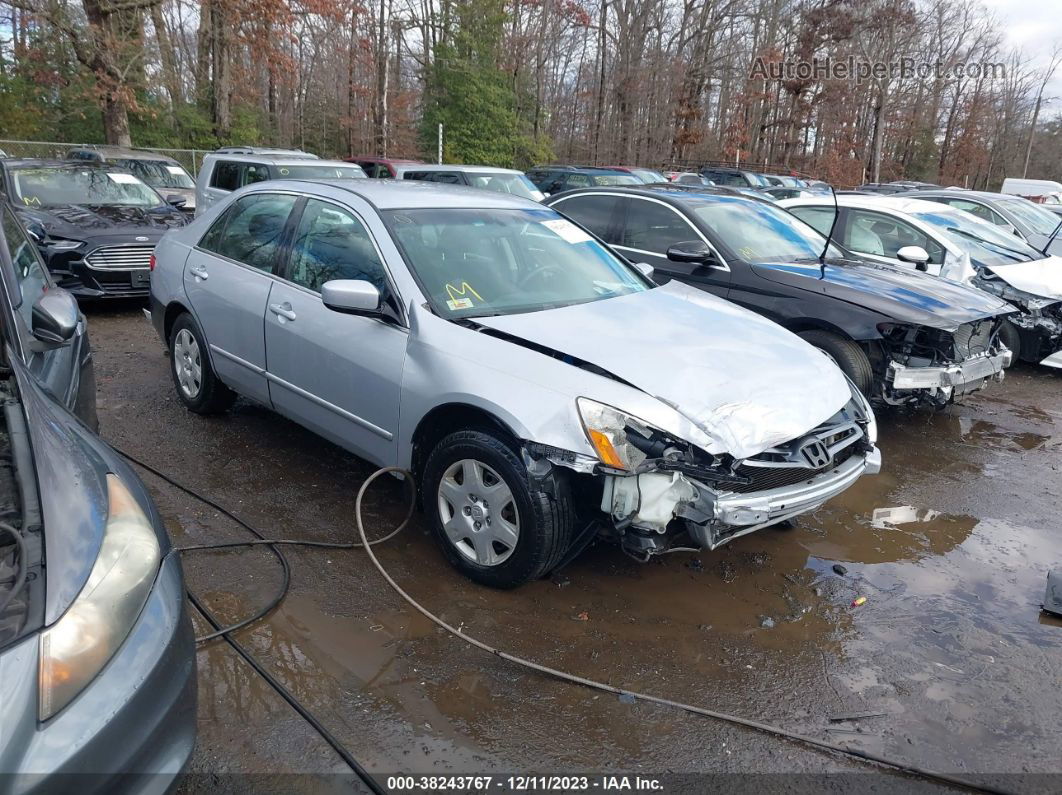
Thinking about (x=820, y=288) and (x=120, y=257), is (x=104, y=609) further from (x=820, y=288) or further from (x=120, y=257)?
(x=120, y=257)

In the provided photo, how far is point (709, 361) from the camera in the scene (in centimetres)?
350

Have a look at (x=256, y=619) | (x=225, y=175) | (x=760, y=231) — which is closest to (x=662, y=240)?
(x=760, y=231)

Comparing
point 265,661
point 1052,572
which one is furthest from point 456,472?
point 1052,572

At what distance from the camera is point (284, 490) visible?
446 cm

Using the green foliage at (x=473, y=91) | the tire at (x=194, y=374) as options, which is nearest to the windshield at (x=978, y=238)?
the tire at (x=194, y=374)

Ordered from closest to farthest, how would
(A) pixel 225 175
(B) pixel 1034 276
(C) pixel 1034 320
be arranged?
(C) pixel 1034 320, (B) pixel 1034 276, (A) pixel 225 175

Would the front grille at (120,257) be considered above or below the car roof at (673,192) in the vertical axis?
below

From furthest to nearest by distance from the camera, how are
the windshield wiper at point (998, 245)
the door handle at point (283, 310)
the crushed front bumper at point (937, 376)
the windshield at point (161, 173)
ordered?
the windshield at point (161, 173), the windshield wiper at point (998, 245), the crushed front bumper at point (937, 376), the door handle at point (283, 310)

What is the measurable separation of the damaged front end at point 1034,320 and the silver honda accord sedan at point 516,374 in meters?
5.06

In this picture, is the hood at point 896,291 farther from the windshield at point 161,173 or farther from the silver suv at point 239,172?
the windshield at point 161,173

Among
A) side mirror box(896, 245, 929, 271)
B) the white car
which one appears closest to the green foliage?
the white car

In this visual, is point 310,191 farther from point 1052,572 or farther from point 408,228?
point 1052,572

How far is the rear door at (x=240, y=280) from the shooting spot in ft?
15.0

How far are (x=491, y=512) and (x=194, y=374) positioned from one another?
9.64ft
